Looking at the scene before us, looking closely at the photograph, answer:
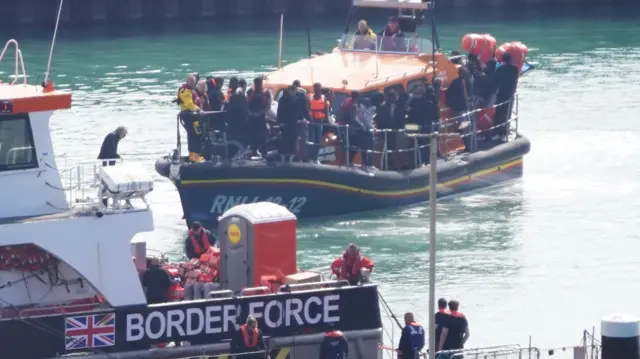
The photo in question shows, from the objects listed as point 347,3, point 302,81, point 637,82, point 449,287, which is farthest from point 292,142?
point 347,3

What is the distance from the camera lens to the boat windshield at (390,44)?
79.5 ft

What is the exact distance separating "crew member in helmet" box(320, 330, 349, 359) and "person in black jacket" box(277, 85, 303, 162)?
26.5 feet

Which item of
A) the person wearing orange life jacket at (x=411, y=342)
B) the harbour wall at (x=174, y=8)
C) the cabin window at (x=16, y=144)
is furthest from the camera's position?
the harbour wall at (x=174, y=8)

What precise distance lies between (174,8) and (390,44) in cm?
2369

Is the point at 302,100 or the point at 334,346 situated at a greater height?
the point at 302,100

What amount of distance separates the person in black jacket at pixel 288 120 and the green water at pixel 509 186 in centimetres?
117

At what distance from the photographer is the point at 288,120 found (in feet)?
68.1

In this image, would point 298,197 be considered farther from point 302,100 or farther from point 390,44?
point 390,44

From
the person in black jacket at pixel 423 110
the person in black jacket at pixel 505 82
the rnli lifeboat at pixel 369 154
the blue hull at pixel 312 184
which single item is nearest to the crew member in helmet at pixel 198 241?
the rnli lifeboat at pixel 369 154

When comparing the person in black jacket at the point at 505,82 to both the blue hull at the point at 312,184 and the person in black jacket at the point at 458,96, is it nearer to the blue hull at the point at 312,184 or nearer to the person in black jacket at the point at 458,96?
the blue hull at the point at 312,184

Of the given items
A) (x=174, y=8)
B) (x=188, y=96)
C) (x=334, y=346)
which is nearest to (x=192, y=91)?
(x=188, y=96)

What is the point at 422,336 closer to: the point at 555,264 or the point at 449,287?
the point at 449,287

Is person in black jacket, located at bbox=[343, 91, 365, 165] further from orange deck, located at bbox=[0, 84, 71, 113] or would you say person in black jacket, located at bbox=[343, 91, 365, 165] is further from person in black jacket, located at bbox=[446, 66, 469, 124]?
orange deck, located at bbox=[0, 84, 71, 113]

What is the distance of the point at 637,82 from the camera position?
111 feet
